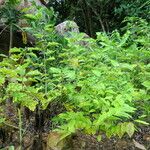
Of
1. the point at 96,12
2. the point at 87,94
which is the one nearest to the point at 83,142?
the point at 87,94

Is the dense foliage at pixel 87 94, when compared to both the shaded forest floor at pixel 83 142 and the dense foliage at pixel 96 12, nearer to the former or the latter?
the shaded forest floor at pixel 83 142

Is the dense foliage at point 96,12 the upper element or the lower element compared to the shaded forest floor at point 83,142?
upper

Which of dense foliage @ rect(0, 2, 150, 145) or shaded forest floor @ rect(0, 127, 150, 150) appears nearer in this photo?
dense foliage @ rect(0, 2, 150, 145)

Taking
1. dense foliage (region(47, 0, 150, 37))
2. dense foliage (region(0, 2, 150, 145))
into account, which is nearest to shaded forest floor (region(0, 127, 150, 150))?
dense foliage (region(0, 2, 150, 145))

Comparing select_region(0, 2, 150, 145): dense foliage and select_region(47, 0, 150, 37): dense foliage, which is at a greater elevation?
select_region(47, 0, 150, 37): dense foliage

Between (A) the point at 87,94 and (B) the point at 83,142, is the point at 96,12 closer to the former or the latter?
(B) the point at 83,142

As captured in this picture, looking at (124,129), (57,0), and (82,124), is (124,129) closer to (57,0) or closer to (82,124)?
(82,124)

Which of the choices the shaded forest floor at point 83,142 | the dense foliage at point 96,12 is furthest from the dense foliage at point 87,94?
the dense foliage at point 96,12

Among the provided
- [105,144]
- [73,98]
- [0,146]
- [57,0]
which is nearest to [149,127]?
[105,144]

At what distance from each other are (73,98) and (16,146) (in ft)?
2.18

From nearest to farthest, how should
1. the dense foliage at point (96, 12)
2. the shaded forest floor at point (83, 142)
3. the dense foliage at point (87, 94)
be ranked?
the dense foliage at point (87, 94)
the shaded forest floor at point (83, 142)
the dense foliage at point (96, 12)

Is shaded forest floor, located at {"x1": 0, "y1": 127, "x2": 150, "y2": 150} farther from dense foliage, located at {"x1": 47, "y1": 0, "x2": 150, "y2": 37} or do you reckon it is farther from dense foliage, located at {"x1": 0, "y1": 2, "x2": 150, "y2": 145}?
dense foliage, located at {"x1": 47, "y1": 0, "x2": 150, "y2": 37}

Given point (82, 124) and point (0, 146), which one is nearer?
point (82, 124)

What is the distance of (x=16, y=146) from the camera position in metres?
2.97
